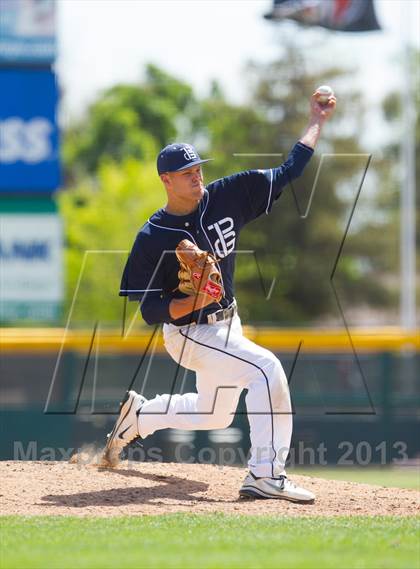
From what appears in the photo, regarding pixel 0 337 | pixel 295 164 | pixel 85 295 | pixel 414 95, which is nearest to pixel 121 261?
pixel 85 295

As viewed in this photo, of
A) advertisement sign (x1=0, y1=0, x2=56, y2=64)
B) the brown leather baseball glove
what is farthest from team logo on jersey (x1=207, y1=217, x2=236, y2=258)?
advertisement sign (x1=0, y1=0, x2=56, y2=64)

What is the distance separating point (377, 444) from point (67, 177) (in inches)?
1216

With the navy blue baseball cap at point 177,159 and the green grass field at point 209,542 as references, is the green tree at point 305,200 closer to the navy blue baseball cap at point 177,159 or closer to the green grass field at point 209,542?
the navy blue baseball cap at point 177,159

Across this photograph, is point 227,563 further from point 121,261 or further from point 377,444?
point 121,261

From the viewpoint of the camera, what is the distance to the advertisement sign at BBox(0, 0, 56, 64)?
13.7 metres

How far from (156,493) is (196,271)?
138 centimetres

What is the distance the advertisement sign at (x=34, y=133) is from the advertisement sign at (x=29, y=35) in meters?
0.19

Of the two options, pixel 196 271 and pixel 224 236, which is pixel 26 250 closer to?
pixel 224 236

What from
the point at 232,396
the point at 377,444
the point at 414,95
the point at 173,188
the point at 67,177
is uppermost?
the point at 414,95

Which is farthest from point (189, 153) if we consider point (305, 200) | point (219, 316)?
point (305, 200)

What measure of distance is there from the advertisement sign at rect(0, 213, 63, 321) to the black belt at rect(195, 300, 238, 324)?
7958mm

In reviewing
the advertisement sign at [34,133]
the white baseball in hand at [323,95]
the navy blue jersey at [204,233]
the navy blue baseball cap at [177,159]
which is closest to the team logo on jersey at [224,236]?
the navy blue jersey at [204,233]

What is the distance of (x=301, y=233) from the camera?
103 feet

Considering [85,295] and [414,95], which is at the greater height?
[414,95]
